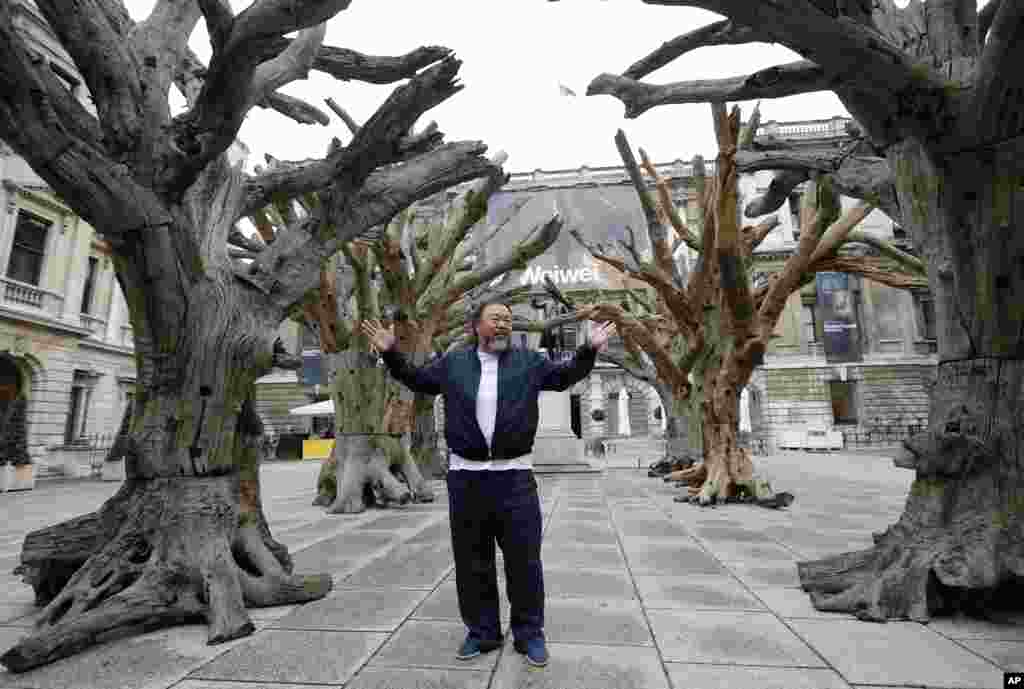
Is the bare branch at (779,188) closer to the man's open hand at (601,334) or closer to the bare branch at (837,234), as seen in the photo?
the bare branch at (837,234)

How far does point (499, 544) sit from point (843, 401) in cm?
3320

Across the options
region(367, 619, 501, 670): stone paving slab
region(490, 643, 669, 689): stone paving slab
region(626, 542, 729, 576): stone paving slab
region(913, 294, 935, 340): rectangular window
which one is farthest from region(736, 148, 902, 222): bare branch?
region(913, 294, 935, 340): rectangular window

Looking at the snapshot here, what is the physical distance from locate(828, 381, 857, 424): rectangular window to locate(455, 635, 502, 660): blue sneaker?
31794 mm

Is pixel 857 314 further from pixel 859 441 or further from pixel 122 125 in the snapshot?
pixel 122 125

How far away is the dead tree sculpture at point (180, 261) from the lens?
284 cm

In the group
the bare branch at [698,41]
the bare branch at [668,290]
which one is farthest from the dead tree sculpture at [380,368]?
the bare branch at [698,41]

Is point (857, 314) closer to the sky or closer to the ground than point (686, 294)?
closer to the sky

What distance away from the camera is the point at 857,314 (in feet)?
97.1

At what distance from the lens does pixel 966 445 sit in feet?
10.7

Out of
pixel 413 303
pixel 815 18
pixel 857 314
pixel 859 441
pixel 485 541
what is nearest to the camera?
pixel 815 18

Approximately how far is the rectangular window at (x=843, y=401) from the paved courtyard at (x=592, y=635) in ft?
92.0

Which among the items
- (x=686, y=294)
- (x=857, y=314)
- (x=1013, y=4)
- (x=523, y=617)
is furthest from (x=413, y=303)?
(x=857, y=314)

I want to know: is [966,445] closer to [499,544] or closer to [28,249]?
[499,544]

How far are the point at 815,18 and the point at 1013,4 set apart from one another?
3.26ft
